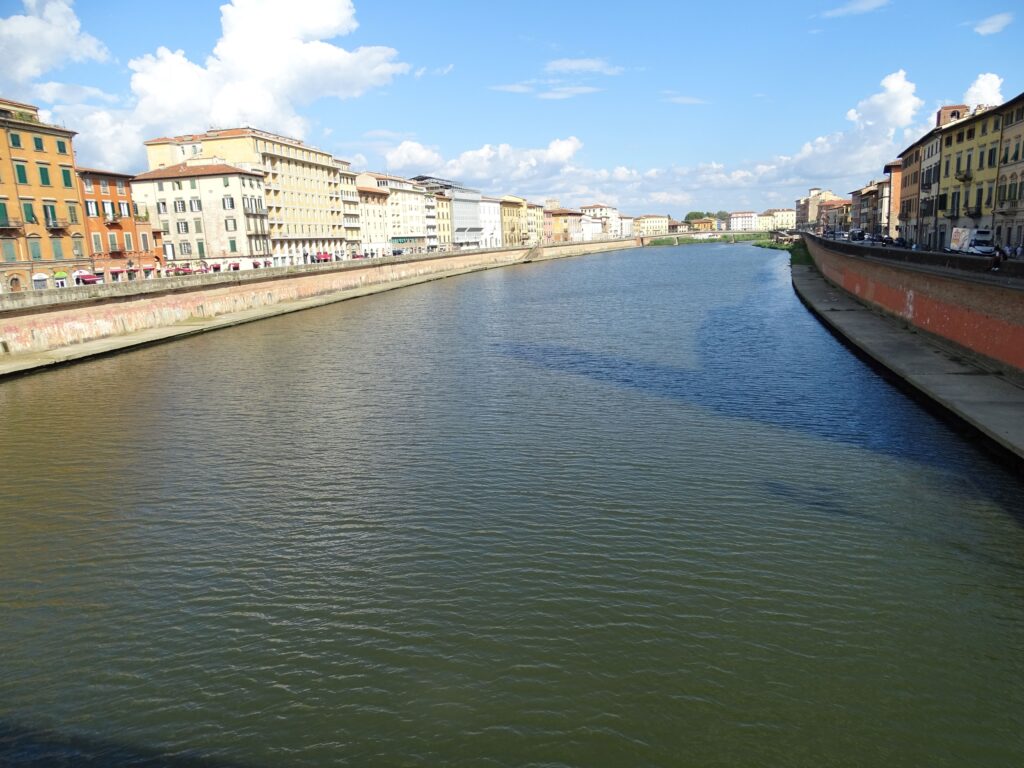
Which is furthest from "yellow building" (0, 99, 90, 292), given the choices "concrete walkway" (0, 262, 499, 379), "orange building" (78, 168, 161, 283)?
"concrete walkway" (0, 262, 499, 379)

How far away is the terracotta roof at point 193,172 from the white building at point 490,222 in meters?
93.5

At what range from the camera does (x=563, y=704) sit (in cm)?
811

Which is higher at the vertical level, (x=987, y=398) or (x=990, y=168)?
(x=990, y=168)

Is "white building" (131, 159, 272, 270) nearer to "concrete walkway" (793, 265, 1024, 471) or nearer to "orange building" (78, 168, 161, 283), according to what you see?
"orange building" (78, 168, 161, 283)

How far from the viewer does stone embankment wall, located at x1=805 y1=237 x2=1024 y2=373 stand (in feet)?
67.6

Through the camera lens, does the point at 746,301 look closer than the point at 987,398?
No

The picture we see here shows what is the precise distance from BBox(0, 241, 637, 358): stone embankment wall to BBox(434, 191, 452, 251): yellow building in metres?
72.8

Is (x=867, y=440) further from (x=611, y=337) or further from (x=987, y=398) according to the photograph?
(x=611, y=337)

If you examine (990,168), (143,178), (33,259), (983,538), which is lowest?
(983,538)

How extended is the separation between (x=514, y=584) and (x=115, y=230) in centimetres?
6089

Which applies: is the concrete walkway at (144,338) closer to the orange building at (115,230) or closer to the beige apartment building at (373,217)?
the orange building at (115,230)

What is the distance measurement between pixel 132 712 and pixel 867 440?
638 inches

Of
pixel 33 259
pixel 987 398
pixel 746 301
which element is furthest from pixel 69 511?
pixel 746 301

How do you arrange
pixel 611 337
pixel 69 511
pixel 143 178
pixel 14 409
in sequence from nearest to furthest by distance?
pixel 69 511 < pixel 14 409 < pixel 611 337 < pixel 143 178
